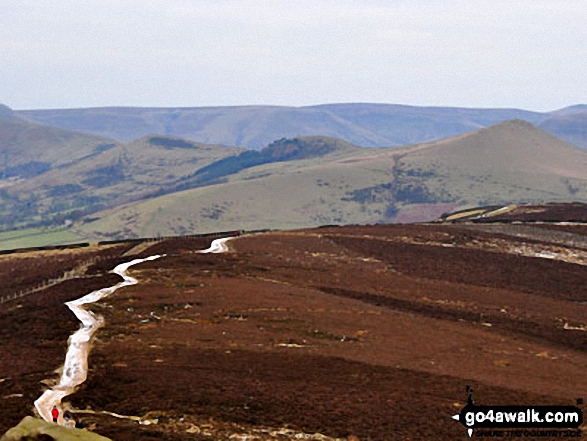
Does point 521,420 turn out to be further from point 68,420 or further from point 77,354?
point 77,354

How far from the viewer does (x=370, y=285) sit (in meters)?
86.0

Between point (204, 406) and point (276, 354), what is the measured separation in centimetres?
1220

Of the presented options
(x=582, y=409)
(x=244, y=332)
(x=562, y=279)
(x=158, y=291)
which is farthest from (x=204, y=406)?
(x=562, y=279)

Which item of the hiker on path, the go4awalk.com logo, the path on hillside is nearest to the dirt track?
the hiker on path

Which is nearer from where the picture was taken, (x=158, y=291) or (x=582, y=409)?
(x=582, y=409)

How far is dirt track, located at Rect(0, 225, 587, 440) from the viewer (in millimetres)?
38281

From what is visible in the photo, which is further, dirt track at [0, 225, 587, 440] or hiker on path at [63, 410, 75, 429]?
dirt track at [0, 225, 587, 440]

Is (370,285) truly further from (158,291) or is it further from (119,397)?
(119,397)

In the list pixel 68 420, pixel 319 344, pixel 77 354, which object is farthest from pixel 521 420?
pixel 77 354

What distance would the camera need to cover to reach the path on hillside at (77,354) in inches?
1523

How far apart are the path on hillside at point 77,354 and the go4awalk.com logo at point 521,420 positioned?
20982mm

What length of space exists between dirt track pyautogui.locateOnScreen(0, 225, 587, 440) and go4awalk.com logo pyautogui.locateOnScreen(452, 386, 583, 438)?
1.15m

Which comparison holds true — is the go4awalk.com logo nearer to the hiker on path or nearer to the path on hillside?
the hiker on path

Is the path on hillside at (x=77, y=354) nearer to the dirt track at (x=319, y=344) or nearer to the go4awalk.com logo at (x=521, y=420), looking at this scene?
the dirt track at (x=319, y=344)
